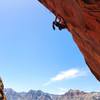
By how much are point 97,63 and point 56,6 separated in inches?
151

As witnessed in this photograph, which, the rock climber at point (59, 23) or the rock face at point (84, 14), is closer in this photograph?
the rock face at point (84, 14)

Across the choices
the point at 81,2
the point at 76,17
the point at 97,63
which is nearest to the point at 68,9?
the point at 76,17

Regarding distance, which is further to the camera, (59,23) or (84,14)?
(59,23)

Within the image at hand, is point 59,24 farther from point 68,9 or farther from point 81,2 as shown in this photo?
point 81,2

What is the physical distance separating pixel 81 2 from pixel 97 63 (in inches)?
202

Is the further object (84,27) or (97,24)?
(84,27)

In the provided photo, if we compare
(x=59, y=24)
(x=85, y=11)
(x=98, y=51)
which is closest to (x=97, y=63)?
(x=98, y=51)

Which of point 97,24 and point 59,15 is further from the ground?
point 59,15

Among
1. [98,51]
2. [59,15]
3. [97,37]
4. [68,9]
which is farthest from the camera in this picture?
[59,15]

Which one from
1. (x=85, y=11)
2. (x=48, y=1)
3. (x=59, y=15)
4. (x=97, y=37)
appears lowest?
(x=97, y=37)

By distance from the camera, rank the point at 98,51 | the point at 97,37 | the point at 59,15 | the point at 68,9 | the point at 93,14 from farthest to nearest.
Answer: the point at 59,15
the point at 98,51
the point at 68,9
the point at 97,37
the point at 93,14

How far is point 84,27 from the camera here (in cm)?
1080

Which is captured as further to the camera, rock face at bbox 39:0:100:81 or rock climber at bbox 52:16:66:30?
rock climber at bbox 52:16:66:30

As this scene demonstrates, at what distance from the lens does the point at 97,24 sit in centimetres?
952
